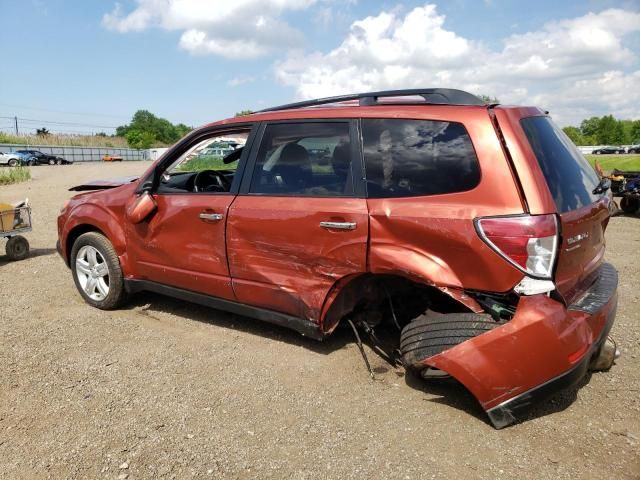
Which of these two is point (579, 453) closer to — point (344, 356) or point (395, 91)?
point (344, 356)

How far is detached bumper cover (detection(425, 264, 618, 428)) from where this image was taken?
8.95ft

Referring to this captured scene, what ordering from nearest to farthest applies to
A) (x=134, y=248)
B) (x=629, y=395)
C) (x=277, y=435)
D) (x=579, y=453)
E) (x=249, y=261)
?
(x=579, y=453) < (x=277, y=435) < (x=629, y=395) < (x=249, y=261) < (x=134, y=248)

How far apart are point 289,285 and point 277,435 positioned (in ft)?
3.61

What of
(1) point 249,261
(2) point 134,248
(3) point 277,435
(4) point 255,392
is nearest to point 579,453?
(3) point 277,435

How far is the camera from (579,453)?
2.73 m

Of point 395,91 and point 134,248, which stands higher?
point 395,91

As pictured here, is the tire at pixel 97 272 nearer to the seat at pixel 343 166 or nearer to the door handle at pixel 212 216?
the door handle at pixel 212 216

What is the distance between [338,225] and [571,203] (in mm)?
1411

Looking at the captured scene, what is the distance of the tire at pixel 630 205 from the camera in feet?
38.9

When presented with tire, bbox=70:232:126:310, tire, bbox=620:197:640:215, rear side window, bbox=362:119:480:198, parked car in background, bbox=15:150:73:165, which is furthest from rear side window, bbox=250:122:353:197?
parked car in background, bbox=15:150:73:165

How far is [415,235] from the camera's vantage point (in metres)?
3.09

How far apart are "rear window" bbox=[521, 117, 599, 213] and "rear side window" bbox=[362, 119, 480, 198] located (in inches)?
15.8

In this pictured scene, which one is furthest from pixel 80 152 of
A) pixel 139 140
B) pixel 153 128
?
pixel 153 128

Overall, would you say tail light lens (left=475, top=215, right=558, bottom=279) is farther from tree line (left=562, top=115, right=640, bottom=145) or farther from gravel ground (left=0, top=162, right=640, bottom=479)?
tree line (left=562, top=115, right=640, bottom=145)
